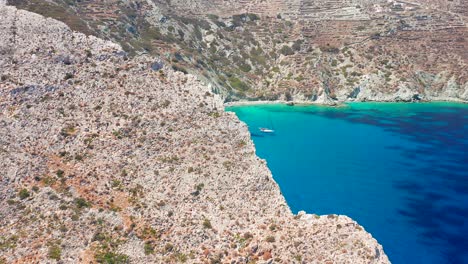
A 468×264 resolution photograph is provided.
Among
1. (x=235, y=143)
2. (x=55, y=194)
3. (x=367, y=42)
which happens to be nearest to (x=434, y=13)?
(x=367, y=42)

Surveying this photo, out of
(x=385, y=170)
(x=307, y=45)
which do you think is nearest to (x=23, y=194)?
(x=385, y=170)

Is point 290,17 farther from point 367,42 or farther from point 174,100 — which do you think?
point 174,100

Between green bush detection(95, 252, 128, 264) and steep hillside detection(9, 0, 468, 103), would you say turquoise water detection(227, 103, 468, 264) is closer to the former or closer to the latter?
steep hillside detection(9, 0, 468, 103)

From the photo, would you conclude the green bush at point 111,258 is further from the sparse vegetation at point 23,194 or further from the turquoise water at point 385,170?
the turquoise water at point 385,170

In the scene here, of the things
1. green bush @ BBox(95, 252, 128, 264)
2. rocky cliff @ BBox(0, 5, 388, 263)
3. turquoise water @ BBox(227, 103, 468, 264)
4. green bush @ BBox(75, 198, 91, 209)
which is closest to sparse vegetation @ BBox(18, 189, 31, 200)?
rocky cliff @ BBox(0, 5, 388, 263)

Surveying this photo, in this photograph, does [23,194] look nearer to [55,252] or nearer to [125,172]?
[55,252]

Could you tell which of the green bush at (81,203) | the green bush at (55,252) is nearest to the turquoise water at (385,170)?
the green bush at (81,203)
